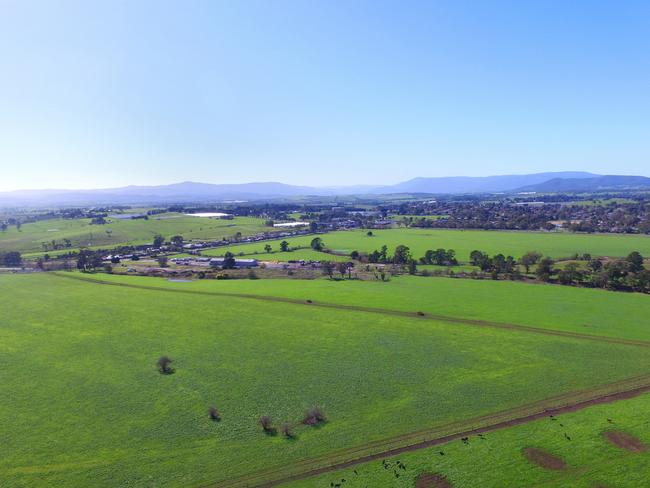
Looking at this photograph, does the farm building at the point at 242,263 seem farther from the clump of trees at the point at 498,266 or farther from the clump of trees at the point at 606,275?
the clump of trees at the point at 606,275

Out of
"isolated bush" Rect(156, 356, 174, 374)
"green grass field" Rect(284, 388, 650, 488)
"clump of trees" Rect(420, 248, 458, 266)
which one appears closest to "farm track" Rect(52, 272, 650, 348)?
"green grass field" Rect(284, 388, 650, 488)

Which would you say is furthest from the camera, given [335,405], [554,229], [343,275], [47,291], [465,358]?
[554,229]

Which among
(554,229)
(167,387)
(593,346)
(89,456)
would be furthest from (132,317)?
(554,229)

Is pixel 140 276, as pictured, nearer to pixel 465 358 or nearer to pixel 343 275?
pixel 343 275

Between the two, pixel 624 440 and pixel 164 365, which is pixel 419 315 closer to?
pixel 624 440

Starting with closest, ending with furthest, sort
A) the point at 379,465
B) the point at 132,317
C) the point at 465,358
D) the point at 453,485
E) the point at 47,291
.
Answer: the point at 453,485 < the point at 379,465 < the point at 465,358 < the point at 132,317 < the point at 47,291

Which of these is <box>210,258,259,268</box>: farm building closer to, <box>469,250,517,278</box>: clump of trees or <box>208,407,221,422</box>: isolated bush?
<box>469,250,517,278</box>: clump of trees

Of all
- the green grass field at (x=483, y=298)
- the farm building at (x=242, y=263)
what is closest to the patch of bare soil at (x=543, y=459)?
the green grass field at (x=483, y=298)
